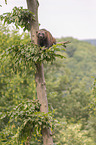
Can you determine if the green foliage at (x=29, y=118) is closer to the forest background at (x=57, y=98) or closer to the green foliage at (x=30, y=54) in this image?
the forest background at (x=57, y=98)

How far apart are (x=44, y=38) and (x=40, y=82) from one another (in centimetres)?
84

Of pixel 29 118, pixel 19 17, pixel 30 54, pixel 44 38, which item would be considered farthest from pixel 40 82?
pixel 19 17

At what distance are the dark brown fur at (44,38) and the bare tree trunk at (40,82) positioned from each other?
143 millimetres

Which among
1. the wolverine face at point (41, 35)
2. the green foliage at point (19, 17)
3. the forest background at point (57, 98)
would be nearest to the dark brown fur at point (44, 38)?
the wolverine face at point (41, 35)

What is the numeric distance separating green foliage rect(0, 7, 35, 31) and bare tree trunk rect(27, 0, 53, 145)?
0.44ft

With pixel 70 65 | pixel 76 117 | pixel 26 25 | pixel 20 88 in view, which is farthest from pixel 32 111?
pixel 70 65

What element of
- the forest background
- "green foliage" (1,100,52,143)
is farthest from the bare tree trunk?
the forest background

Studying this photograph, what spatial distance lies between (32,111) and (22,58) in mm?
1002

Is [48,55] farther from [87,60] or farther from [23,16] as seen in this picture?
[87,60]

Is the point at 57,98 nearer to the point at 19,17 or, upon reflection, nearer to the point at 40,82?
the point at 40,82

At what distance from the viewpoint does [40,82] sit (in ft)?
13.1

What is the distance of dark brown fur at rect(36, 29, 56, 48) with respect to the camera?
386cm

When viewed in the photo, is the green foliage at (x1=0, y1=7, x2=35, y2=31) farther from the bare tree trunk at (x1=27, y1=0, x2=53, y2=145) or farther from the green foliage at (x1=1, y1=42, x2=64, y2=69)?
the green foliage at (x1=1, y1=42, x2=64, y2=69)

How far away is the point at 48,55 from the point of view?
3.71 metres
